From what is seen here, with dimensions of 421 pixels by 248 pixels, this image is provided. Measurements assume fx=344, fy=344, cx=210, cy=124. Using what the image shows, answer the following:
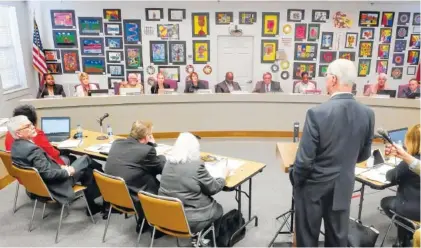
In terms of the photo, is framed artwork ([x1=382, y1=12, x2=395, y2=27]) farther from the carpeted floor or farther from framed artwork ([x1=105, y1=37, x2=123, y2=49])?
framed artwork ([x1=105, y1=37, x2=123, y2=49])

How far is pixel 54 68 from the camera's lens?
7117 mm

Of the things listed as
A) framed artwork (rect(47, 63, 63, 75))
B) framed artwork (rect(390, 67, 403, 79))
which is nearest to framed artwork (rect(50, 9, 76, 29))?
framed artwork (rect(47, 63, 63, 75))

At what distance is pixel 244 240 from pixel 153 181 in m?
0.97

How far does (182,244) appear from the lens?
3035 mm

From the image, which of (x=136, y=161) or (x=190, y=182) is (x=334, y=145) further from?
(x=136, y=161)

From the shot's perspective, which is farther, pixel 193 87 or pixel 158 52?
pixel 158 52

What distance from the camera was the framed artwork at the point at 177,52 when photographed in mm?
7074

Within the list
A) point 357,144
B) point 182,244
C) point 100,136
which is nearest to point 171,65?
point 100,136

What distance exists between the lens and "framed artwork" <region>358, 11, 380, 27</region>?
692 centimetres

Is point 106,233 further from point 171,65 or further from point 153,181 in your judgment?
point 171,65

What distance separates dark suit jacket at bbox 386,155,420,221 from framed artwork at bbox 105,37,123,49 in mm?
5804

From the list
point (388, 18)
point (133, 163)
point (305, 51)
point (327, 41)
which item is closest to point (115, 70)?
point (305, 51)

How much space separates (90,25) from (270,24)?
11.9ft

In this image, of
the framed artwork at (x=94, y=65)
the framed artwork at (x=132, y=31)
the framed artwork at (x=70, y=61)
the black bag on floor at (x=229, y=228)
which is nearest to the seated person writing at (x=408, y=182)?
the black bag on floor at (x=229, y=228)
